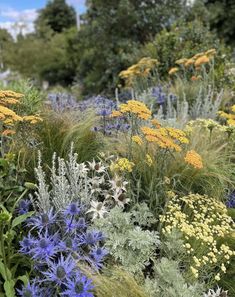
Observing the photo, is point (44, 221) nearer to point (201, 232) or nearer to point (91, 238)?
point (91, 238)

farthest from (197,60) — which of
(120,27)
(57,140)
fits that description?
(120,27)

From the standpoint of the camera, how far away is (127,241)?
7.84ft

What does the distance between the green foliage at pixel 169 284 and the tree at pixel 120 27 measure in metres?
8.95

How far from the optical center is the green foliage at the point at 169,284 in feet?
6.97

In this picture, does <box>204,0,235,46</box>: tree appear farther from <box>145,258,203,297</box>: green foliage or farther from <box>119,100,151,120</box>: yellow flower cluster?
<box>145,258,203,297</box>: green foliage

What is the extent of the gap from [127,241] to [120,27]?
10217 millimetres

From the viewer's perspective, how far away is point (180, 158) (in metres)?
3.15

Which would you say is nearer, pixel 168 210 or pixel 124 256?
pixel 124 256

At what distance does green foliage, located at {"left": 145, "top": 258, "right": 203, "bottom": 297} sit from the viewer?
2.12m

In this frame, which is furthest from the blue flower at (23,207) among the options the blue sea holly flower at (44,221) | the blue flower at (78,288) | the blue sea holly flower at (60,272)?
Result: the blue flower at (78,288)

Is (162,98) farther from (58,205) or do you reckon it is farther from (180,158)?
(58,205)

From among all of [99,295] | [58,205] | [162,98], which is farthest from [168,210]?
[162,98]

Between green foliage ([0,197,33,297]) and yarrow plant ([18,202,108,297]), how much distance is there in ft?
0.18

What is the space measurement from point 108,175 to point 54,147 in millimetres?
494
